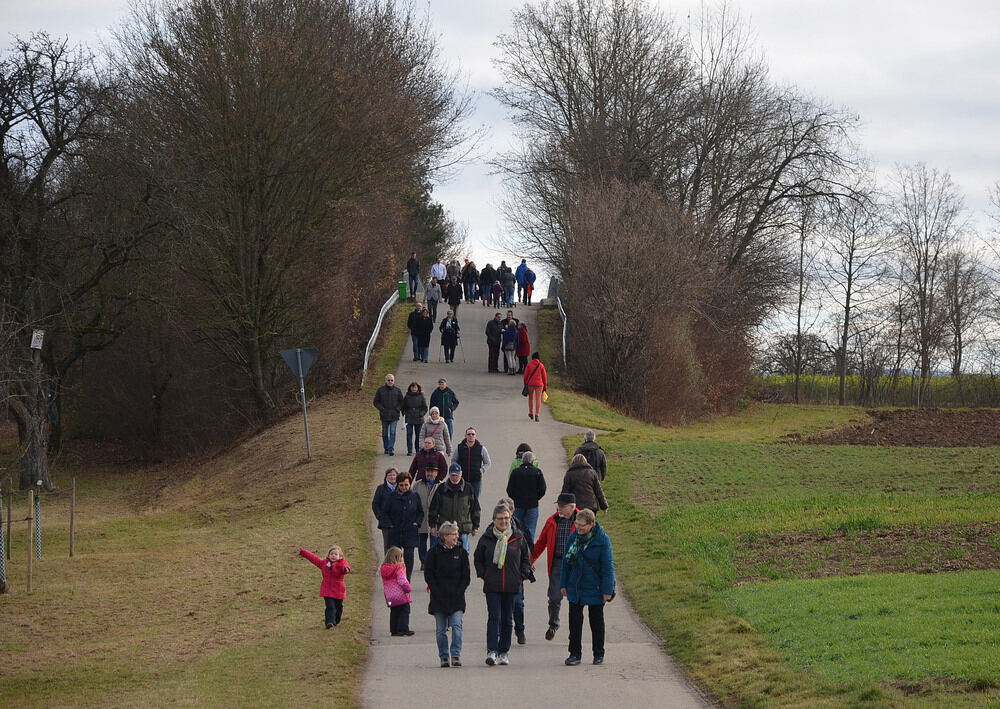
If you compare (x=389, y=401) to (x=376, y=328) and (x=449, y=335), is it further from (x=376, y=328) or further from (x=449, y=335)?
(x=376, y=328)

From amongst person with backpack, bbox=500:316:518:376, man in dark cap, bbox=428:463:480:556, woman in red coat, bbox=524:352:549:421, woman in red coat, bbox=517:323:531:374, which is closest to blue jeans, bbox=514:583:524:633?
man in dark cap, bbox=428:463:480:556

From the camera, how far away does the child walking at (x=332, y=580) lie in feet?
43.2

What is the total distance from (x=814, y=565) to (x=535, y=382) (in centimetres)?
1413

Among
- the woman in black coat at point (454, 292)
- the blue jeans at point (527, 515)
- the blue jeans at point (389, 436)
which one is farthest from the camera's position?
the woman in black coat at point (454, 292)

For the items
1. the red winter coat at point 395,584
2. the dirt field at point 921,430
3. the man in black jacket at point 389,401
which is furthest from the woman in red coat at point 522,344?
the red winter coat at point 395,584

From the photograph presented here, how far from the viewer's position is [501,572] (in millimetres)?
11742

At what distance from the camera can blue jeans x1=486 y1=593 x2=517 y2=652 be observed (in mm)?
11844

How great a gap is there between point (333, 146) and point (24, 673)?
22.3 m

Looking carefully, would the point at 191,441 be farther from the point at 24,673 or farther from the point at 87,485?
the point at 24,673

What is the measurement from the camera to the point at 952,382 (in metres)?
66.9

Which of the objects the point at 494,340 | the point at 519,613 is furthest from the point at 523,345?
the point at 519,613

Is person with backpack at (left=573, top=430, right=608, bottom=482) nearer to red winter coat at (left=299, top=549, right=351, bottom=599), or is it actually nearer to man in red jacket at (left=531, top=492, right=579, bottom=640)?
man in red jacket at (left=531, top=492, right=579, bottom=640)

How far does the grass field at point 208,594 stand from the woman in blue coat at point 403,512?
1045 mm

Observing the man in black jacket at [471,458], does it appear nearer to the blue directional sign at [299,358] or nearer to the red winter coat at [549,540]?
the red winter coat at [549,540]
